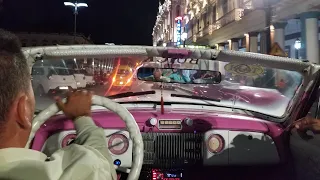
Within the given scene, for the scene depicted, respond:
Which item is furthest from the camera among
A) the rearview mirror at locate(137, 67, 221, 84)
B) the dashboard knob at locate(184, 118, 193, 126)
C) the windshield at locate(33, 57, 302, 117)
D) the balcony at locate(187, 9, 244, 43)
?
the balcony at locate(187, 9, 244, 43)

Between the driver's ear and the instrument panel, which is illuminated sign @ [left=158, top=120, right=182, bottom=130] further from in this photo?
the driver's ear

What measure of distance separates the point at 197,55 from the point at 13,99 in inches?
81.2

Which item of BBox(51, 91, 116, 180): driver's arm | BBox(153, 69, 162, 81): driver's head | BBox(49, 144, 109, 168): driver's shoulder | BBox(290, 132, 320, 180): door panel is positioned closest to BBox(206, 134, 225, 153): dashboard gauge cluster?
BBox(290, 132, 320, 180): door panel

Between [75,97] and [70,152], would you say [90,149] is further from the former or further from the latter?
[75,97]

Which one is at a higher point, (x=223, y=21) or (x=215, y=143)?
(x=223, y=21)

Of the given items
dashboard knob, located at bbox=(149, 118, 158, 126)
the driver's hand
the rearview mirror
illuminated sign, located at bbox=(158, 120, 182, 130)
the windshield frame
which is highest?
the windshield frame

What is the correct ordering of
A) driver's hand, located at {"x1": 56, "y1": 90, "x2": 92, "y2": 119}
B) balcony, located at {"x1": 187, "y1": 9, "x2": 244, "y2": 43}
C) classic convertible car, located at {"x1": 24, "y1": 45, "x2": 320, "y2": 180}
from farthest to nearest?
balcony, located at {"x1": 187, "y1": 9, "x2": 244, "y2": 43}
classic convertible car, located at {"x1": 24, "y1": 45, "x2": 320, "y2": 180}
driver's hand, located at {"x1": 56, "y1": 90, "x2": 92, "y2": 119}

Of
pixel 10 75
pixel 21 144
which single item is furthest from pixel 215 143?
pixel 10 75

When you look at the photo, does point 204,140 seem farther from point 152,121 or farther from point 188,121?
point 152,121

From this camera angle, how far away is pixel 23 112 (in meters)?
1.26

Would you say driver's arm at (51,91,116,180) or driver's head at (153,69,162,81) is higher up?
driver's head at (153,69,162,81)

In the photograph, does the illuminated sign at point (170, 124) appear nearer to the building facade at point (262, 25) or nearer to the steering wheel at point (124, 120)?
the steering wheel at point (124, 120)

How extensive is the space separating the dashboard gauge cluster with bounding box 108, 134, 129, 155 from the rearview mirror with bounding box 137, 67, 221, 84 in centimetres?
92

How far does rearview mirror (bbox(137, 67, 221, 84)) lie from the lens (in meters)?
3.84
